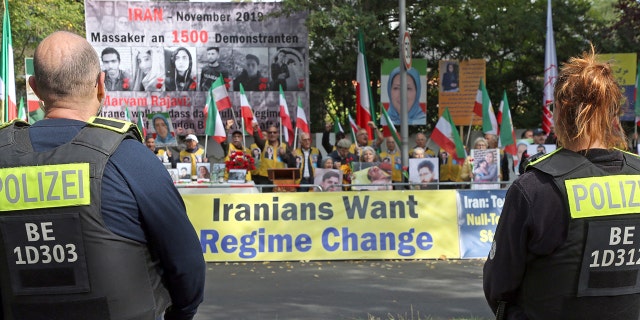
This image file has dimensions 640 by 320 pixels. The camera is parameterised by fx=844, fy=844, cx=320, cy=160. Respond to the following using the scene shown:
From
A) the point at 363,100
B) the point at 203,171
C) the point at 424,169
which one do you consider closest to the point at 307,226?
the point at 424,169

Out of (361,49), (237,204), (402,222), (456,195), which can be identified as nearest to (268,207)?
(237,204)

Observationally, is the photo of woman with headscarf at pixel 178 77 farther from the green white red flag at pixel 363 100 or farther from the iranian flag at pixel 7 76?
the iranian flag at pixel 7 76

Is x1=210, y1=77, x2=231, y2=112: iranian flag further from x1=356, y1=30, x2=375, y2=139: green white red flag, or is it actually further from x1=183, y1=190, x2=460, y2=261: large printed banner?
x1=183, y1=190, x2=460, y2=261: large printed banner

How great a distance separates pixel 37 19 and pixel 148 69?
14.8 feet

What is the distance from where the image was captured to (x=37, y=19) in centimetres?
2455

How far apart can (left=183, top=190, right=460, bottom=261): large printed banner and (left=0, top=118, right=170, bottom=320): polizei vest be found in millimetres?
9515

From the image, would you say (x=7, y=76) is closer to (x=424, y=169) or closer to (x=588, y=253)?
(x=424, y=169)

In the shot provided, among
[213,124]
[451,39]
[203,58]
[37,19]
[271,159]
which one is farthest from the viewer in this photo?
[37,19]

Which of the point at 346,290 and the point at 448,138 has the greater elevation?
the point at 448,138

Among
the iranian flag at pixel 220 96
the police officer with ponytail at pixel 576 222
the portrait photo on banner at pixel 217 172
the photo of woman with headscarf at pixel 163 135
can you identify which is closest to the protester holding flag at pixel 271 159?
the portrait photo on banner at pixel 217 172

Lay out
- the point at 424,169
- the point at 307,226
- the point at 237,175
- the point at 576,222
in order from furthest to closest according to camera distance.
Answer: the point at 424,169 → the point at 237,175 → the point at 307,226 → the point at 576,222

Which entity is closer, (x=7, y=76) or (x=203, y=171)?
(x=203, y=171)

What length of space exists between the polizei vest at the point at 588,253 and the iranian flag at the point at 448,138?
12.9 m

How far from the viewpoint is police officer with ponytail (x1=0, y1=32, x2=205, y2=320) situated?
8.83 ft
